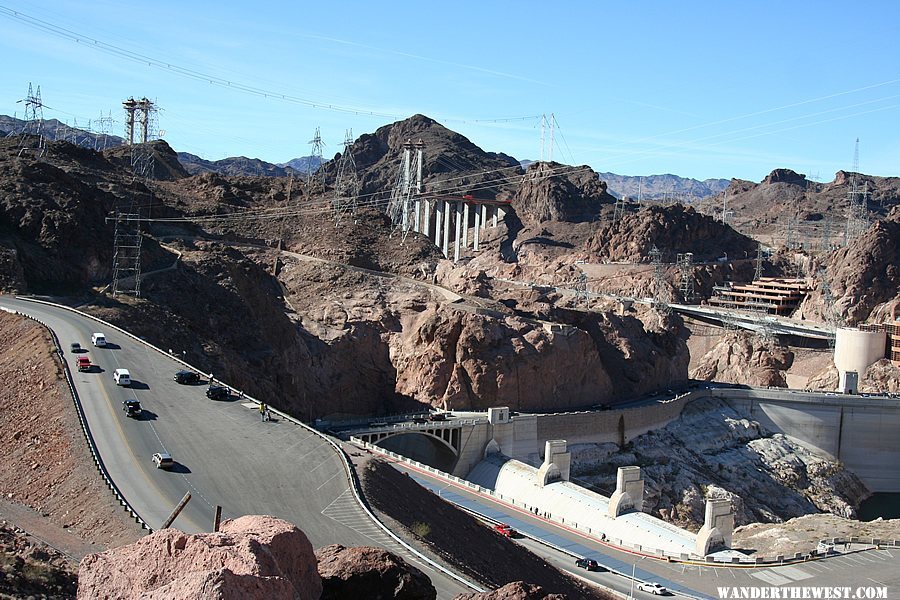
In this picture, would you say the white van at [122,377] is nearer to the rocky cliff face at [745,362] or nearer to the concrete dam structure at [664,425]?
the concrete dam structure at [664,425]

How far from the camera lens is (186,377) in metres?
49.4

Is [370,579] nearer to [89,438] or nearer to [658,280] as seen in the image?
[89,438]

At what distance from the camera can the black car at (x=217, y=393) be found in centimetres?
4750

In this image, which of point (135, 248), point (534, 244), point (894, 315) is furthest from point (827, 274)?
point (135, 248)

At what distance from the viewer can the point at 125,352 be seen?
52750 millimetres

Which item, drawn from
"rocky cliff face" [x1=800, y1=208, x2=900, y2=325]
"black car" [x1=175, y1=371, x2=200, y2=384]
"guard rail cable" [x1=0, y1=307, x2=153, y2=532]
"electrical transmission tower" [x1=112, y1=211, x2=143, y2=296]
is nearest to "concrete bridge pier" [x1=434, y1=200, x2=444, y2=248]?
"rocky cliff face" [x1=800, y1=208, x2=900, y2=325]

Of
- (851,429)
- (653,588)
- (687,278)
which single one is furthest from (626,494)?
(687,278)

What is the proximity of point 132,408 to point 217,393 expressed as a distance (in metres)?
6.20

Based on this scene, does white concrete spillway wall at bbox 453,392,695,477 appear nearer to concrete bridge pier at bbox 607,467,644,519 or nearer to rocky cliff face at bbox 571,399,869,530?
rocky cliff face at bbox 571,399,869,530

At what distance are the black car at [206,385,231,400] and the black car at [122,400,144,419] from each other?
5.40m

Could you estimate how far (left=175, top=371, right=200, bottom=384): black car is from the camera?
49.2 meters

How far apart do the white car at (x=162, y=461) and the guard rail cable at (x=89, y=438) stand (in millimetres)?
1837

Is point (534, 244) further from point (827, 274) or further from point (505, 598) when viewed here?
point (505, 598)

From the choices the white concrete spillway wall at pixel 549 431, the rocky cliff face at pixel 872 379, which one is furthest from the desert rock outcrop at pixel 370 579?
the rocky cliff face at pixel 872 379
